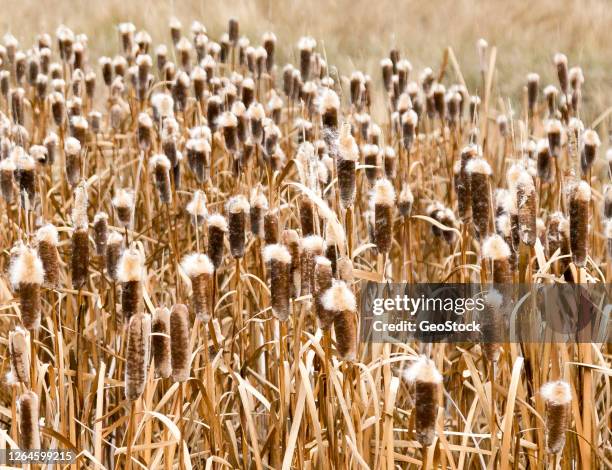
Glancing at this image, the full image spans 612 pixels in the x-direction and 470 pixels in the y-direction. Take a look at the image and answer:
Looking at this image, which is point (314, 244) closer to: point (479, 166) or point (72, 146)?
point (479, 166)

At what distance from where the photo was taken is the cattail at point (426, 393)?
1.34 m

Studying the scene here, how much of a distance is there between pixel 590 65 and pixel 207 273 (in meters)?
6.09

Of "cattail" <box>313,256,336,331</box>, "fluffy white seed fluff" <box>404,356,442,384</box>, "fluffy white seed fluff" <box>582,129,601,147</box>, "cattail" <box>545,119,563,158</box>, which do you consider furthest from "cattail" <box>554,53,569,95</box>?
"fluffy white seed fluff" <box>404,356,442,384</box>

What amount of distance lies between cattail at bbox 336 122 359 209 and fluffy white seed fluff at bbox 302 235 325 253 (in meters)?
0.13

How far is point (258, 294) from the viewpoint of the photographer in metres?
2.55

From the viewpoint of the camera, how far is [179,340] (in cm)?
150

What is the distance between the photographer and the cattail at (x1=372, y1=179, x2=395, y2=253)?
1.73m

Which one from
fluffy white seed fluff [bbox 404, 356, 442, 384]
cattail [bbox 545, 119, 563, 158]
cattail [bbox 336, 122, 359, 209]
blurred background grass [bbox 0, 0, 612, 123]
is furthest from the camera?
blurred background grass [bbox 0, 0, 612, 123]

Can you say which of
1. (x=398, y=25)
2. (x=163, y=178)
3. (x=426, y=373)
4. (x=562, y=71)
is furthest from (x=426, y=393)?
(x=398, y=25)

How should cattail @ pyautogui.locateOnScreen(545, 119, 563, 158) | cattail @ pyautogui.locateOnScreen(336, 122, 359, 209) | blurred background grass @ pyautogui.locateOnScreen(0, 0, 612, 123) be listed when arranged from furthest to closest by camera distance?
blurred background grass @ pyautogui.locateOnScreen(0, 0, 612, 123), cattail @ pyautogui.locateOnScreen(545, 119, 563, 158), cattail @ pyautogui.locateOnScreen(336, 122, 359, 209)

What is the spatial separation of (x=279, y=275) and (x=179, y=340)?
23 centimetres

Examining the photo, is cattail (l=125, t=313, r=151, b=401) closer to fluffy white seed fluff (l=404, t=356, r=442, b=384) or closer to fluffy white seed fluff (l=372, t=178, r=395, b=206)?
fluffy white seed fluff (l=404, t=356, r=442, b=384)

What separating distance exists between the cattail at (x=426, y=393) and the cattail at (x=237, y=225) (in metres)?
0.60

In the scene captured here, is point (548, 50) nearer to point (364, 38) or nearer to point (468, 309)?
point (364, 38)
